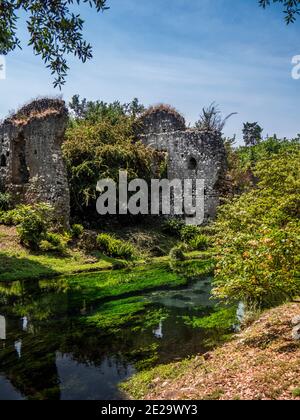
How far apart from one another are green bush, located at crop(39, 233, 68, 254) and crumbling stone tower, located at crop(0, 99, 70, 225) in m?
2.29

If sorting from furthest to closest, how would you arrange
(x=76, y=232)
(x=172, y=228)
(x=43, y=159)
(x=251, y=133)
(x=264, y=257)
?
(x=251, y=133) → (x=172, y=228) → (x=43, y=159) → (x=76, y=232) → (x=264, y=257)

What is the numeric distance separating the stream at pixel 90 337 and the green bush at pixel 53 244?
14.8ft

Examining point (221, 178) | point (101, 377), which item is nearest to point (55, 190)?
point (221, 178)

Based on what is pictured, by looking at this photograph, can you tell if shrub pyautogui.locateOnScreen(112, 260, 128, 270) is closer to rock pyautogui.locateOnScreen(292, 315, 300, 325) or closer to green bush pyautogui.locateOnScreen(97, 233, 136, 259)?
green bush pyautogui.locateOnScreen(97, 233, 136, 259)

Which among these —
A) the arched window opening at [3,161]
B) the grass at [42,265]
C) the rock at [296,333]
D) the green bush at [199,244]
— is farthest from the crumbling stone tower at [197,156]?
the rock at [296,333]

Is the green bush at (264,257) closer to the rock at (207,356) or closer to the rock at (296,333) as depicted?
the rock at (296,333)

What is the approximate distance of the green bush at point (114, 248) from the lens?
64.5 ft

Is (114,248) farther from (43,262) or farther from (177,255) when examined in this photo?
(43,262)

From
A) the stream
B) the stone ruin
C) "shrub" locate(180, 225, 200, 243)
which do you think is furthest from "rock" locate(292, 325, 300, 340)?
"shrub" locate(180, 225, 200, 243)

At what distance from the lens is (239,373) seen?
5.93 meters

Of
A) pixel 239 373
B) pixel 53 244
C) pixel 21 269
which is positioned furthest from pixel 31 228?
pixel 239 373

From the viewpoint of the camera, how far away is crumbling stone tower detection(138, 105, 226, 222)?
28.0m

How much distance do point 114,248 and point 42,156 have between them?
6.47 meters
